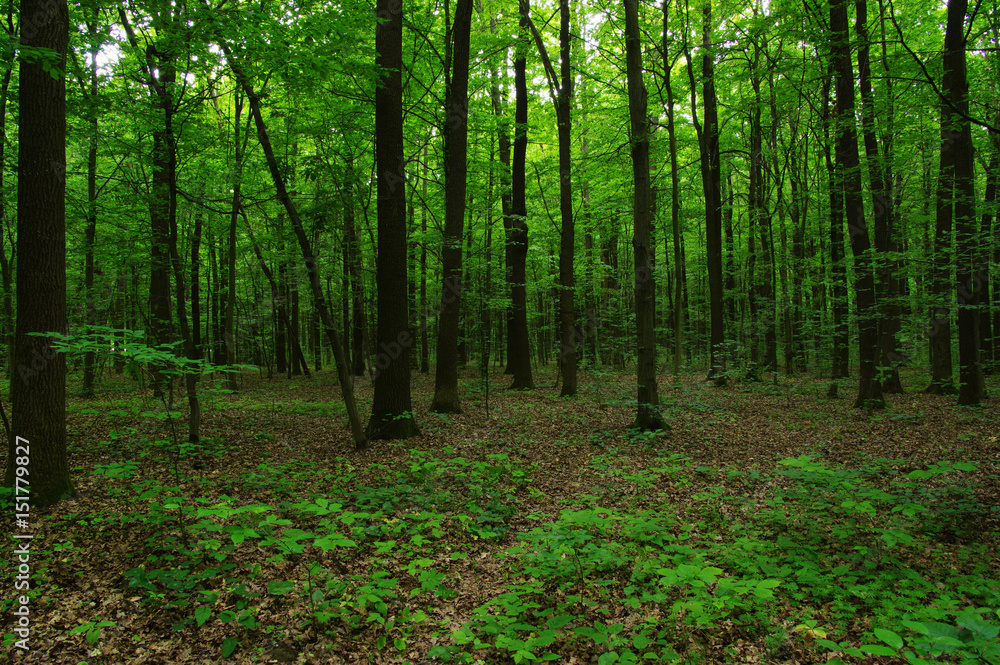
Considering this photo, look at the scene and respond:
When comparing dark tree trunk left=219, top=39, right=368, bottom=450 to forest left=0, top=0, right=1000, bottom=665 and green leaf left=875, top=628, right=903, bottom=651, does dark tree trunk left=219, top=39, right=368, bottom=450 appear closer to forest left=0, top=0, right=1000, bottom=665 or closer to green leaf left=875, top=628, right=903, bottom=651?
forest left=0, top=0, right=1000, bottom=665

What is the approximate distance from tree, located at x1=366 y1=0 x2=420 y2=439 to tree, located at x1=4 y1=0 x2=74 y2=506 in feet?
14.0

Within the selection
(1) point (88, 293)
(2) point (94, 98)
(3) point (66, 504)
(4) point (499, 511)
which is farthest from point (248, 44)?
(1) point (88, 293)

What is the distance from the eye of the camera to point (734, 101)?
1905 centimetres

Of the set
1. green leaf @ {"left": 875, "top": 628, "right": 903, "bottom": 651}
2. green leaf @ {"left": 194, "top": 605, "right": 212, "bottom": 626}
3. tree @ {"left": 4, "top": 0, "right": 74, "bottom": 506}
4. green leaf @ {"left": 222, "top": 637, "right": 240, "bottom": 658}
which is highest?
tree @ {"left": 4, "top": 0, "right": 74, "bottom": 506}

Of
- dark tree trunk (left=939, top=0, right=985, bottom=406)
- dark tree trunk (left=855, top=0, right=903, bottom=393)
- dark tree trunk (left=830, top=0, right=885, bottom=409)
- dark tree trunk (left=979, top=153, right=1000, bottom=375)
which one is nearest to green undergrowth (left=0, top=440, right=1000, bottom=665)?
dark tree trunk (left=830, top=0, right=885, bottom=409)

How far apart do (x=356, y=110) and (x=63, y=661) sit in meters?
10.4

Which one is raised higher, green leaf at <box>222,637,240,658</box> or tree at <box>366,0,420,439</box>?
tree at <box>366,0,420,439</box>

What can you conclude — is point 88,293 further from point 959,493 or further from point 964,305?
point 964,305

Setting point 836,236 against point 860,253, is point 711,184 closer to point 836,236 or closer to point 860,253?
point 836,236

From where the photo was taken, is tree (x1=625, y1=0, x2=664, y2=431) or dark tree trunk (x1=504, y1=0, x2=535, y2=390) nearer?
tree (x1=625, y1=0, x2=664, y2=431)

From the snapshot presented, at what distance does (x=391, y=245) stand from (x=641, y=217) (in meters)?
→ 4.75

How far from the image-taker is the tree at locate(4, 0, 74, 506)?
16.8 ft

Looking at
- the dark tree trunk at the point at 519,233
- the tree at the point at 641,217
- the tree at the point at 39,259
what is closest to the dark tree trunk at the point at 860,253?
the tree at the point at 641,217

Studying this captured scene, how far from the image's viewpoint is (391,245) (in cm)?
881
